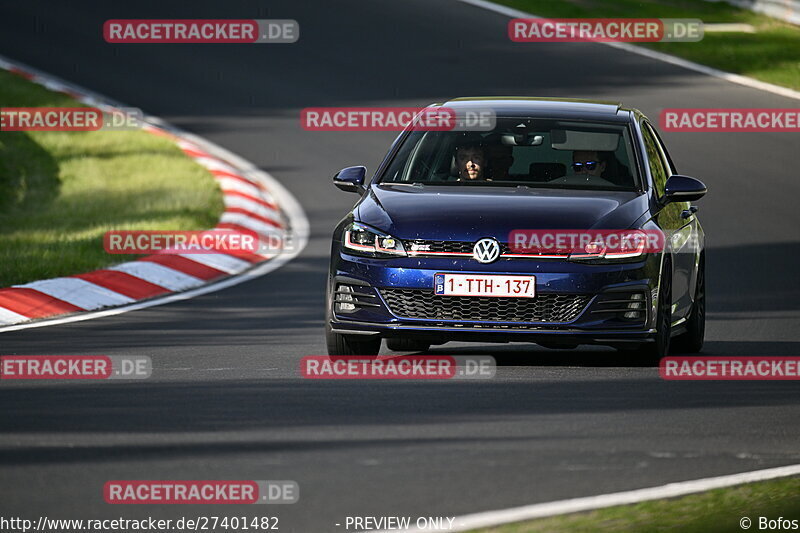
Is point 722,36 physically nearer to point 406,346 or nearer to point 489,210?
point 406,346

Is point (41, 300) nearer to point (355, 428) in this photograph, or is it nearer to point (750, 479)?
point (355, 428)

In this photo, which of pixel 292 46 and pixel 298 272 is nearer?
pixel 298 272

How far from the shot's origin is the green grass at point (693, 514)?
22.2 feet

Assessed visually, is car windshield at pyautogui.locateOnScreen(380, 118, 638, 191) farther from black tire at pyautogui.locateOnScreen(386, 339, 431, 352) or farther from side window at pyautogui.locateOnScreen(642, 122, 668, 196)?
black tire at pyautogui.locateOnScreen(386, 339, 431, 352)

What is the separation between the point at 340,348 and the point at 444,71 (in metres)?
16.2

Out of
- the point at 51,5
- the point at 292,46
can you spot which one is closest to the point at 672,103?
the point at 292,46

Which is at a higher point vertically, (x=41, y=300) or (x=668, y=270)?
(x=668, y=270)

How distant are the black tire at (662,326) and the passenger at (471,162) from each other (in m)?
1.41

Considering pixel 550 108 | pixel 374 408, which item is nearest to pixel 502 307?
pixel 374 408

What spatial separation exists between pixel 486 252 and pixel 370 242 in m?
0.74

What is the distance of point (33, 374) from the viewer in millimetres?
10336

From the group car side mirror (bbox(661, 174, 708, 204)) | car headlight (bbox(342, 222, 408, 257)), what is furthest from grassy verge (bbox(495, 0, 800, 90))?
car headlight (bbox(342, 222, 408, 257))

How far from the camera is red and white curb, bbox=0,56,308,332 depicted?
44.1ft

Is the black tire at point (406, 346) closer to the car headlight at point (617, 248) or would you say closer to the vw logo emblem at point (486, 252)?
the vw logo emblem at point (486, 252)
